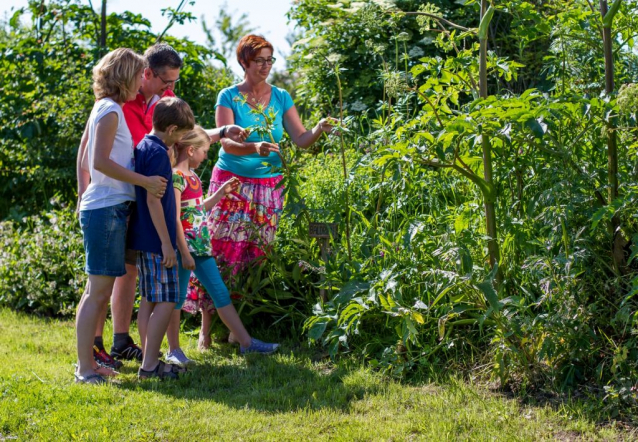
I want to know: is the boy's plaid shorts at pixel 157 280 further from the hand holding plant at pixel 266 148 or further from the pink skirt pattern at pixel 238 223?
the hand holding plant at pixel 266 148

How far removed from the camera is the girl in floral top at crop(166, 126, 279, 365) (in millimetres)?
4238

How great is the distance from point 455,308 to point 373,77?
3615 millimetres

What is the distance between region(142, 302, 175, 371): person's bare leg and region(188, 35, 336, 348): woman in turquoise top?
66 centimetres

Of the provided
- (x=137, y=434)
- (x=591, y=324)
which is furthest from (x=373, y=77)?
(x=137, y=434)

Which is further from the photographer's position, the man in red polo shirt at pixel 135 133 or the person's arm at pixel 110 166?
the man in red polo shirt at pixel 135 133

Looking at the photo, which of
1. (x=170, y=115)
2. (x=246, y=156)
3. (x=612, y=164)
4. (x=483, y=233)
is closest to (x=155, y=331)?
(x=170, y=115)

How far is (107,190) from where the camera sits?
4008 mm

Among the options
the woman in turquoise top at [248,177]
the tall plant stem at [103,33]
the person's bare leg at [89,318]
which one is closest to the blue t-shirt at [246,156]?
the woman in turquoise top at [248,177]

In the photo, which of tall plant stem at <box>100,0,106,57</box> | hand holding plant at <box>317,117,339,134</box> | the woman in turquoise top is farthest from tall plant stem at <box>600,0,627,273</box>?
tall plant stem at <box>100,0,106,57</box>

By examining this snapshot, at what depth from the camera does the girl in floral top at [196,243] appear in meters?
4.24

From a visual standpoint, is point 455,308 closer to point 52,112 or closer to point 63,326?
point 63,326

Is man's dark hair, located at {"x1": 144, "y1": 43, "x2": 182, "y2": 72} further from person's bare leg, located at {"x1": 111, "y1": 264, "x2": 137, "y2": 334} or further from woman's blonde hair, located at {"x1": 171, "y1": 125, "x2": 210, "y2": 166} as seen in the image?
person's bare leg, located at {"x1": 111, "y1": 264, "x2": 137, "y2": 334}

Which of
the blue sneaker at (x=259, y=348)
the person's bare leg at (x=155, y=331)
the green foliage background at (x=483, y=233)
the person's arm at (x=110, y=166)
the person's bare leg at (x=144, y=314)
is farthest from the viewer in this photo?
the blue sneaker at (x=259, y=348)

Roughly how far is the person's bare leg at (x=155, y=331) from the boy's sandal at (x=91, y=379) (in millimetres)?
228
